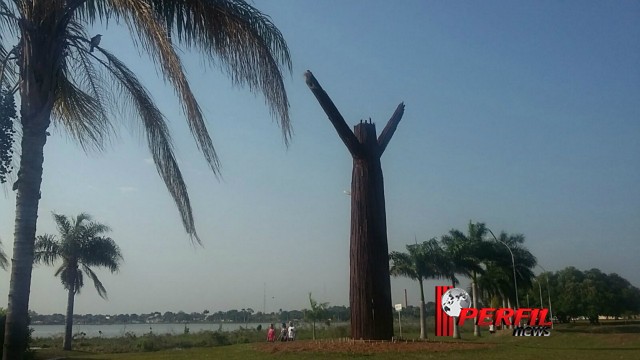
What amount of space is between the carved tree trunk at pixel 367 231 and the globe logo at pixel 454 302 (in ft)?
45.1

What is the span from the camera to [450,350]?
18.6m

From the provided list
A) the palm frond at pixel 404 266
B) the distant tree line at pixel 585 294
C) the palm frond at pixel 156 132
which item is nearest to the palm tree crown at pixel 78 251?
the palm frond at pixel 404 266

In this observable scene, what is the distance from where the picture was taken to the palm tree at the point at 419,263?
39469 millimetres

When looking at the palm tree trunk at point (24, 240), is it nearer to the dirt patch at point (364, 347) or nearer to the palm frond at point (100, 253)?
the dirt patch at point (364, 347)

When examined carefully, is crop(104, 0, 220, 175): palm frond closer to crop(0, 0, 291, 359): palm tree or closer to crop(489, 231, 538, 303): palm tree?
crop(0, 0, 291, 359): palm tree

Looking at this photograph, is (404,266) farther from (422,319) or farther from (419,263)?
(422,319)

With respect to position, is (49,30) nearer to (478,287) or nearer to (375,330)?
(375,330)

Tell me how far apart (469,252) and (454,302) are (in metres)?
12.2

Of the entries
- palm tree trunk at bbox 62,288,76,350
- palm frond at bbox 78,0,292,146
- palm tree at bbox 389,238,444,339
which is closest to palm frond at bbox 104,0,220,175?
palm frond at bbox 78,0,292,146

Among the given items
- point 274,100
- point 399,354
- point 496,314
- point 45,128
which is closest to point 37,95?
point 45,128

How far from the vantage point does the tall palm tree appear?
138ft

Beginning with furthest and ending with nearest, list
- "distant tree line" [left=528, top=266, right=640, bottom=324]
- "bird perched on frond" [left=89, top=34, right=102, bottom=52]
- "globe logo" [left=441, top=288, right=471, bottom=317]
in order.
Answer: "distant tree line" [left=528, top=266, right=640, bottom=324], "globe logo" [left=441, top=288, right=471, bottom=317], "bird perched on frond" [left=89, top=34, right=102, bottom=52]

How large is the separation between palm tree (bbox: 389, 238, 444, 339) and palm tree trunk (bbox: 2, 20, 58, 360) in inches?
1357

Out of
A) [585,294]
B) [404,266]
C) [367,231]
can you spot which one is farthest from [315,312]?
[585,294]
